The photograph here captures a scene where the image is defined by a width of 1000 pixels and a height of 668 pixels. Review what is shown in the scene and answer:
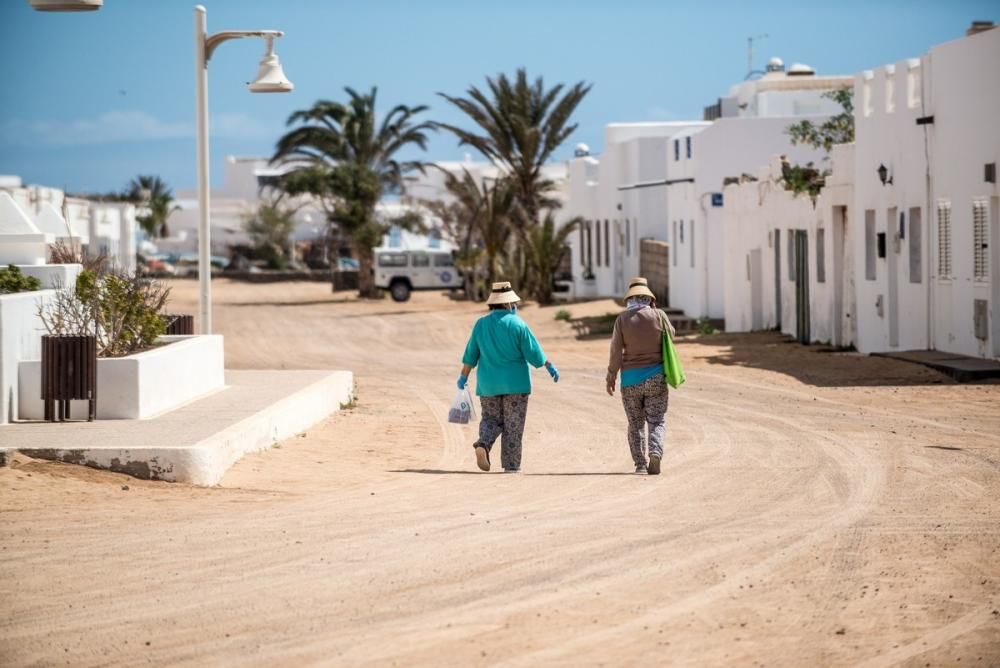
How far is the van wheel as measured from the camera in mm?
54628

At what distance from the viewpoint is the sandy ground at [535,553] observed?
723cm

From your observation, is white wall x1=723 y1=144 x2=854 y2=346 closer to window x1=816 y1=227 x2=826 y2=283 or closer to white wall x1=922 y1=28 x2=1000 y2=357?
window x1=816 y1=227 x2=826 y2=283

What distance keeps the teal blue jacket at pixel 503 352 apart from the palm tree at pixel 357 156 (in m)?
43.8

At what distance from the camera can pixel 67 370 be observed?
13773 millimetres

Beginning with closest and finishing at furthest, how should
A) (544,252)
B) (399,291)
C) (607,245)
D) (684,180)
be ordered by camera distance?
(684,180) < (544,252) < (607,245) < (399,291)

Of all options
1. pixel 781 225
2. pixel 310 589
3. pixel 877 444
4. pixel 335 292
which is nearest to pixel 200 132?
pixel 877 444

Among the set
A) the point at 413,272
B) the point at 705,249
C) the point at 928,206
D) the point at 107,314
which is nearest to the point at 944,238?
the point at 928,206

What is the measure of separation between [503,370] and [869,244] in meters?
14.5

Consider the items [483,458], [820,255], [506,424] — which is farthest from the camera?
[820,255]

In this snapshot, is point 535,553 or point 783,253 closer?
point 535,553

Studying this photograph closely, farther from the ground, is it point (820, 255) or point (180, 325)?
point (820, 255)

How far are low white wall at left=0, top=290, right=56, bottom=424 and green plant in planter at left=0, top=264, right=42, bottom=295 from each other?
73 centimetres

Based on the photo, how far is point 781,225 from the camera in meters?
31.0

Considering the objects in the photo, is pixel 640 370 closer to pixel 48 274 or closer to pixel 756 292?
pixel 48 274
